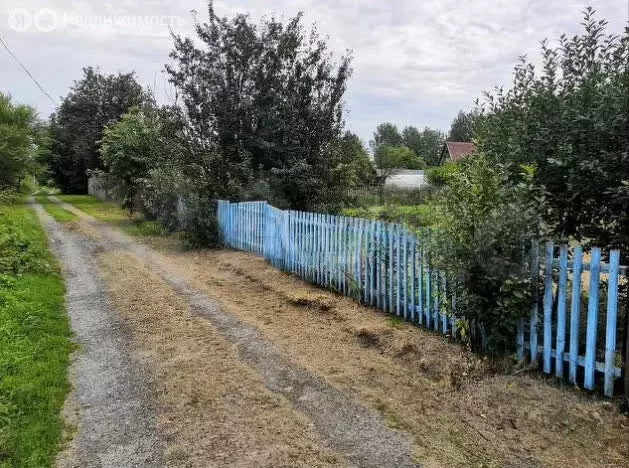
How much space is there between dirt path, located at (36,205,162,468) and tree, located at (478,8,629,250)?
4166 millimetres

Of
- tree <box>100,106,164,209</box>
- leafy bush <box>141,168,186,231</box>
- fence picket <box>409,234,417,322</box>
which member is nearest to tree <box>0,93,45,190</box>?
tree <box>100,106,164,209</box>

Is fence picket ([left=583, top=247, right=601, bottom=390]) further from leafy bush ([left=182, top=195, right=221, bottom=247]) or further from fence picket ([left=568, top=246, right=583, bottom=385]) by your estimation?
leafy bush ([left=182, top=195, right=221, bottom=247])

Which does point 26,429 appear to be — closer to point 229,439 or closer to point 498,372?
point 229,439

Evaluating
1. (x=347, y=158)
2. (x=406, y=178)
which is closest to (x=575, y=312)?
(x=347, y=158)

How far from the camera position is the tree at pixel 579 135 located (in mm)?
4344

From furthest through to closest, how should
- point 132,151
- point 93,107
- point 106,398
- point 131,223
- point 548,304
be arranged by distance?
point 93,107, point 131,223, point 132,151, point 548,304, point 106,398

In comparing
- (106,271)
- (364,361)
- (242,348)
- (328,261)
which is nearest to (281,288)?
(328,261)

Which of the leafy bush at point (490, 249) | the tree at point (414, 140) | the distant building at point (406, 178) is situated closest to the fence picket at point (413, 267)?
the leafy bush at point (490, 249)

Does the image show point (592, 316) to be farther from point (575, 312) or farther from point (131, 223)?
point (131, 223)

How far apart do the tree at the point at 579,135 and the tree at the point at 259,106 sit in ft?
28.5

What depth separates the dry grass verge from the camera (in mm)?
3369

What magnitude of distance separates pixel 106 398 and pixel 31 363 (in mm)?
1257

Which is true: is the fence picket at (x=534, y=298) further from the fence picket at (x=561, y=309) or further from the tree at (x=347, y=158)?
the tree at (x=347, y=158)

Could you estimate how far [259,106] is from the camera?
46.4 feet
